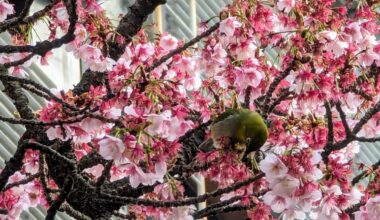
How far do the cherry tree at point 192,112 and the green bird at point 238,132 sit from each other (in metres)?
0.06

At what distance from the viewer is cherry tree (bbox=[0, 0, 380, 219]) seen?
4.86 meters

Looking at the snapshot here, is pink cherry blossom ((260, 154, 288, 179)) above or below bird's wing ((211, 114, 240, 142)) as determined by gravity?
below

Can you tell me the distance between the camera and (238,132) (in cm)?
508

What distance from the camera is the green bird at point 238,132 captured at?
16.6 feet

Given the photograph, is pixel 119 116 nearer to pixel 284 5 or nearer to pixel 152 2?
pixel 152 2

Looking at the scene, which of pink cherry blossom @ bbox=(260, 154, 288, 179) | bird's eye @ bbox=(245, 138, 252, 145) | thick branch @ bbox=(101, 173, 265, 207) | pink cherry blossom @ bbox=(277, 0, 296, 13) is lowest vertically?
thick branch @ bbox=(101, 173, 265, 207)

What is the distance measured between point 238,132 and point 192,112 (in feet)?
2.44

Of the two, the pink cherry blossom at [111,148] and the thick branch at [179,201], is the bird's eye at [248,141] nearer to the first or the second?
the thick branch at [179,201]

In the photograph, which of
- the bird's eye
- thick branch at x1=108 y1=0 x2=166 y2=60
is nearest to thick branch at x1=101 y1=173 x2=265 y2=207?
the bird's eye

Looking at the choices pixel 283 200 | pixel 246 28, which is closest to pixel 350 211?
pixel 283 200

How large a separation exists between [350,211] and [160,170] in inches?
49.0

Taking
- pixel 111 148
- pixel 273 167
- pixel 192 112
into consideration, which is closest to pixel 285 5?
pixel 192 112

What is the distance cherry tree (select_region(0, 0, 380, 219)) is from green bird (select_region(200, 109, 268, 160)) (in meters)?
0.06

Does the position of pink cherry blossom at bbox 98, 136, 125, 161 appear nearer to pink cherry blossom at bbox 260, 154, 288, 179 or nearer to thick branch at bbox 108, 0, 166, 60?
pink cherry blossom at bbox 260, 154, 288, 179
